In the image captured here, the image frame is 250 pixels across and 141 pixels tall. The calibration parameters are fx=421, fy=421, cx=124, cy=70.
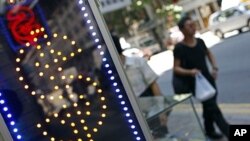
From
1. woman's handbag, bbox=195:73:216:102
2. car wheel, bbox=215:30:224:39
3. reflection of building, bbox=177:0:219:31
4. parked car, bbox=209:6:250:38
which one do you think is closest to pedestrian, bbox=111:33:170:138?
woman's handbag, bbox=195:73:216:102

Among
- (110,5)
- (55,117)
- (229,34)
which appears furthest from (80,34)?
(229,34)

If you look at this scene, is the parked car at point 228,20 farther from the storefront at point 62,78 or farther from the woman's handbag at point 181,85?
the storefront at point 62,78

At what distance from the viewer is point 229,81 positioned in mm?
6840

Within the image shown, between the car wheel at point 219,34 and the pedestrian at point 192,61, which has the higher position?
the pedestrian at point 192,61

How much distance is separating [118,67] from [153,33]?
1428 cm

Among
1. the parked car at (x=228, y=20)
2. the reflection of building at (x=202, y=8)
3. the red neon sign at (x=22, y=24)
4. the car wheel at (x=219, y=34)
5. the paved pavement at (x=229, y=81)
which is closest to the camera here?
→ the red neon sign at (x=22, y=24)

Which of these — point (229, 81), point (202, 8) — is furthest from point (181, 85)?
point (202, 8)

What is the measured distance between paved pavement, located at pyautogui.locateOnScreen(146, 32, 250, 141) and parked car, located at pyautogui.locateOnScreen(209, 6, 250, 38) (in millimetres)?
235

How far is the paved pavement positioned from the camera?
354cm

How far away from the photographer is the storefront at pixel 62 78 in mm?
1532

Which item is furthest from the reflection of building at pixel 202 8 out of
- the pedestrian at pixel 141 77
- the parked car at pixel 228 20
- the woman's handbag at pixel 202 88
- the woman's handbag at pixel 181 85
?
the pedestrian at pixel 141 77

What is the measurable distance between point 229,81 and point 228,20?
160 inches

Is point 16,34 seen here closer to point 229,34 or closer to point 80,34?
point 80,34

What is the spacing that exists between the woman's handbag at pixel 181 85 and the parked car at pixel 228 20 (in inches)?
181
